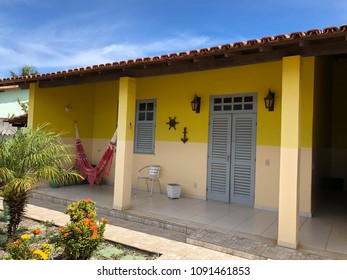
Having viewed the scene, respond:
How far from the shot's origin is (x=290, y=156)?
418cm

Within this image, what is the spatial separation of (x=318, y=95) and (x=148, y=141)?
4646 millimetres

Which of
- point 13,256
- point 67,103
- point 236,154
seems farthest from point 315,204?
point 67,103

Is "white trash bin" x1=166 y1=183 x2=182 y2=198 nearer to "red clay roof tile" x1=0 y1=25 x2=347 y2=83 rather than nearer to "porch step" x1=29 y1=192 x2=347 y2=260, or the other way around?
"porch step" x1=29 y1=192 x2=347 y2=260

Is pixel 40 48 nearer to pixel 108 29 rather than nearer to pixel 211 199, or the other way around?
pixel 108 29

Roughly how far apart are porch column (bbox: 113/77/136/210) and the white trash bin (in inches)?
53.0

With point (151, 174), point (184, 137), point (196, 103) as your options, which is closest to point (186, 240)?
point (151, 174)

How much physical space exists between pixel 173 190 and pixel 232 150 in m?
1.83

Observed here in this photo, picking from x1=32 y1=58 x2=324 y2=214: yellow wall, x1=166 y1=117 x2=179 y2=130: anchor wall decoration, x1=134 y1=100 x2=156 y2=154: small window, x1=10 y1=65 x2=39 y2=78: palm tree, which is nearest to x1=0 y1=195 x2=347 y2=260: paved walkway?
x1=32 y1=58 x2=324 y2=214: yellow wall

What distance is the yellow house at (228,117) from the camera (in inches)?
165

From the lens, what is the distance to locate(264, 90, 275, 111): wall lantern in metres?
6.15

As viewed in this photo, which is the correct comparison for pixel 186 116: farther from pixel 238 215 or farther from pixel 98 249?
pixel 98 249

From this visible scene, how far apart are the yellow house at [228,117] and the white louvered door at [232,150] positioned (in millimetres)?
25

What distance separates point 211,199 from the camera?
707cm

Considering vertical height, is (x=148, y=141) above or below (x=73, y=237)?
above
